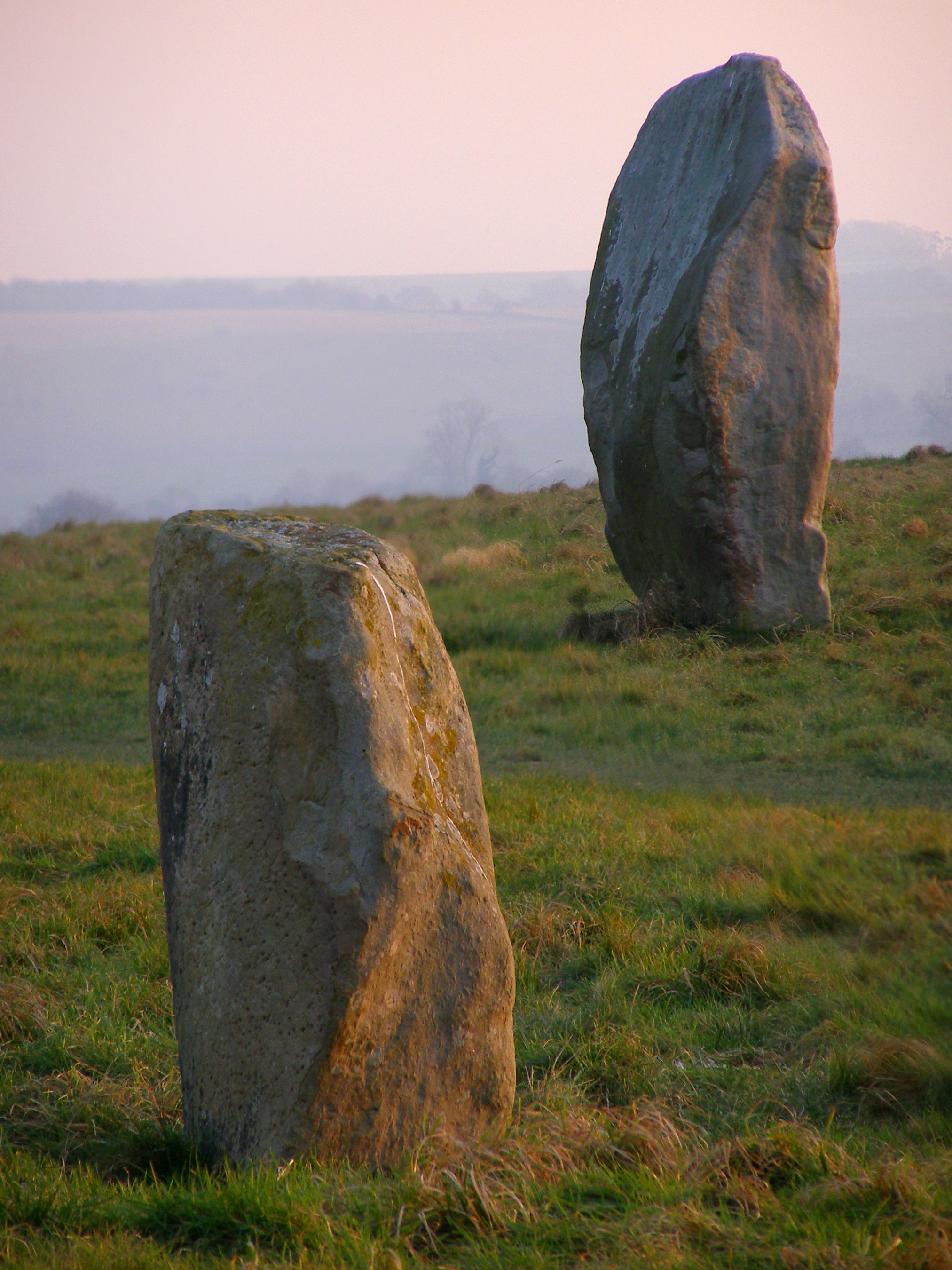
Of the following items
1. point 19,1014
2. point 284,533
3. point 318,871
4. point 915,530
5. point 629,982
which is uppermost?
point 284,533

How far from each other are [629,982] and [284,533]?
83.1 inches

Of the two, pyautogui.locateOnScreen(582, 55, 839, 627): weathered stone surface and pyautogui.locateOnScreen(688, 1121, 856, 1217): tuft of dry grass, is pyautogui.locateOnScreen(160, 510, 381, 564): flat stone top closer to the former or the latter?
pyautogui.locateOnScreen(688, 1121, 856, 1217): tuft of dry grass

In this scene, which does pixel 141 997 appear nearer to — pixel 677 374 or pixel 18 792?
pixel 18 792

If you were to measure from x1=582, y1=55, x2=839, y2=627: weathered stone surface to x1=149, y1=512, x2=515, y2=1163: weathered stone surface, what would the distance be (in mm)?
6341

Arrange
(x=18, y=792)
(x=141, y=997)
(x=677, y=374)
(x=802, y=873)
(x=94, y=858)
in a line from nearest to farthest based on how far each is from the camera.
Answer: (x=141, y=997) < (x=802, y=873) < (x=94, y=858) < (x=18, y=792) < (x=677, y=374)

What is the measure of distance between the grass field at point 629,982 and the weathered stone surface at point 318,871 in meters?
0.17

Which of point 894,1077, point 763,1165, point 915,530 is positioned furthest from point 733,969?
point 915,530

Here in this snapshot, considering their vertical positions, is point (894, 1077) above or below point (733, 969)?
above

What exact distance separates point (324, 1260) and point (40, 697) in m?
7.74

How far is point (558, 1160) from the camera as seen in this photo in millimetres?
2574

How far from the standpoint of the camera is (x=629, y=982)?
12.7 ft

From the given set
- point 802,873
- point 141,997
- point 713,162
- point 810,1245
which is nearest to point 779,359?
point 713,162

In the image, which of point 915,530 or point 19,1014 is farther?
point 915,530

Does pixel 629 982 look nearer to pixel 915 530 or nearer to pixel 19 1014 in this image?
pixel 19 1014
